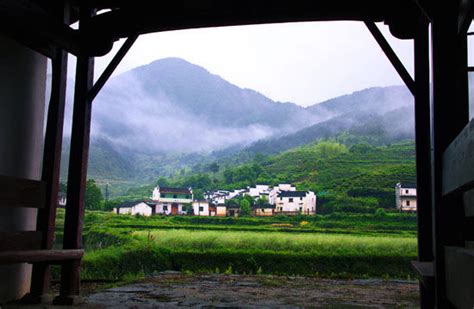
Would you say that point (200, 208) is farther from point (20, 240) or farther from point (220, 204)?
point (20, 240)

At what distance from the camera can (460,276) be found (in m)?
1.67

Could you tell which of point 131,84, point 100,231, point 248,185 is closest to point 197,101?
point 131,84

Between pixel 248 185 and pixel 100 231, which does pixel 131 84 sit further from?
pixel 100 231

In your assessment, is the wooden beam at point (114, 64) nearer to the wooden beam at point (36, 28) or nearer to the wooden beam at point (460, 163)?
the wooden beam at point (36, 28)

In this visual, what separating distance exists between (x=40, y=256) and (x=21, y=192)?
26.1 inches

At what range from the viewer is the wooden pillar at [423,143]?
391 centimetres

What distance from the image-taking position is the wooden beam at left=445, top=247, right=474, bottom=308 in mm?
1501

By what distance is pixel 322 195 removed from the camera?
35.3 meters

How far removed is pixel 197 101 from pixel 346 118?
155ft

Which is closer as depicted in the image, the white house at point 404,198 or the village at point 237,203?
→ the white house at point 404,198

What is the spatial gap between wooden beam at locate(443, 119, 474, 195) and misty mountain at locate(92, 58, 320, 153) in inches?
3119

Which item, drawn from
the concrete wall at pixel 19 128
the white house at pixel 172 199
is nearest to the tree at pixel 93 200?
the white house at pixel 172 199

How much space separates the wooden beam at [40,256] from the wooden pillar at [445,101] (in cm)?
284

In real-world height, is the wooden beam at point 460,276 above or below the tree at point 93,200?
below
